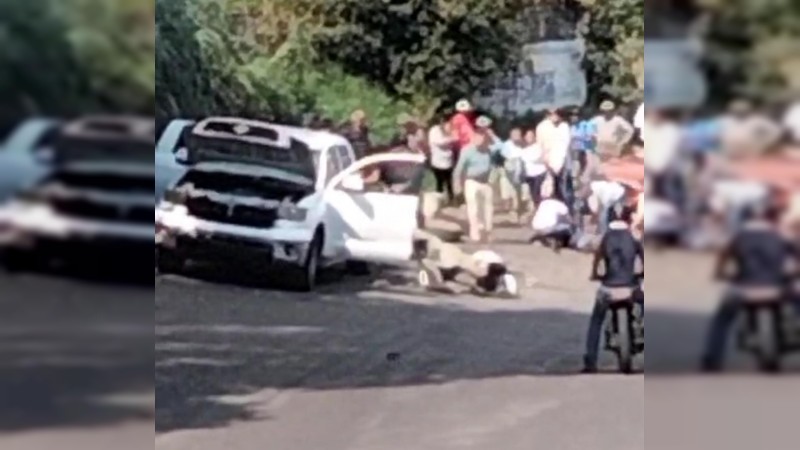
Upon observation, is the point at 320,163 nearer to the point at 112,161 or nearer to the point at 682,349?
the point at 112,161

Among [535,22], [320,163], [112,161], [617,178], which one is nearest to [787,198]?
[617,178]

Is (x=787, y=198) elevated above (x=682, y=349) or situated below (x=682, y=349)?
above

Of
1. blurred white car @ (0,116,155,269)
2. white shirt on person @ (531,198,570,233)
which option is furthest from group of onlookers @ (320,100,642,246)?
blurred white car @ (0,116,155,269)

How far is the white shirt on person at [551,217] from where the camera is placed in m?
4.16

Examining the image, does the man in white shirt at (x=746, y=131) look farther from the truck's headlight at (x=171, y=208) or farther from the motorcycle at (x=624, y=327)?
the truck's headlight at (x=171, y=208)

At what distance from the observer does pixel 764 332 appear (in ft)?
13.0

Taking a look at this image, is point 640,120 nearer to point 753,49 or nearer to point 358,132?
point 753,49

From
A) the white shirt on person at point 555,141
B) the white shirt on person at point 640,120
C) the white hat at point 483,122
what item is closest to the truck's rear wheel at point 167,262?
the white hat at point 483,122

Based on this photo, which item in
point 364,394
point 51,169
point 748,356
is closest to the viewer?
point 51,169

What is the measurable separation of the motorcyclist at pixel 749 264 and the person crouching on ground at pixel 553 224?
1.47 feet

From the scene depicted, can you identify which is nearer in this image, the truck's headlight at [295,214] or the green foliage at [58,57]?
the green foliage at [58,57]

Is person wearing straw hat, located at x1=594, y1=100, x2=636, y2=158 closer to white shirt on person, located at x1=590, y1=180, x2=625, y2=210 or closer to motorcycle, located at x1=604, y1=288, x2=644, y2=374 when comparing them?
white shirt on person, located at x1=590, y1=180, x2=625, y2=210

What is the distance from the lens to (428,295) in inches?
166

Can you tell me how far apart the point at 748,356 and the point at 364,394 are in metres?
1.07
